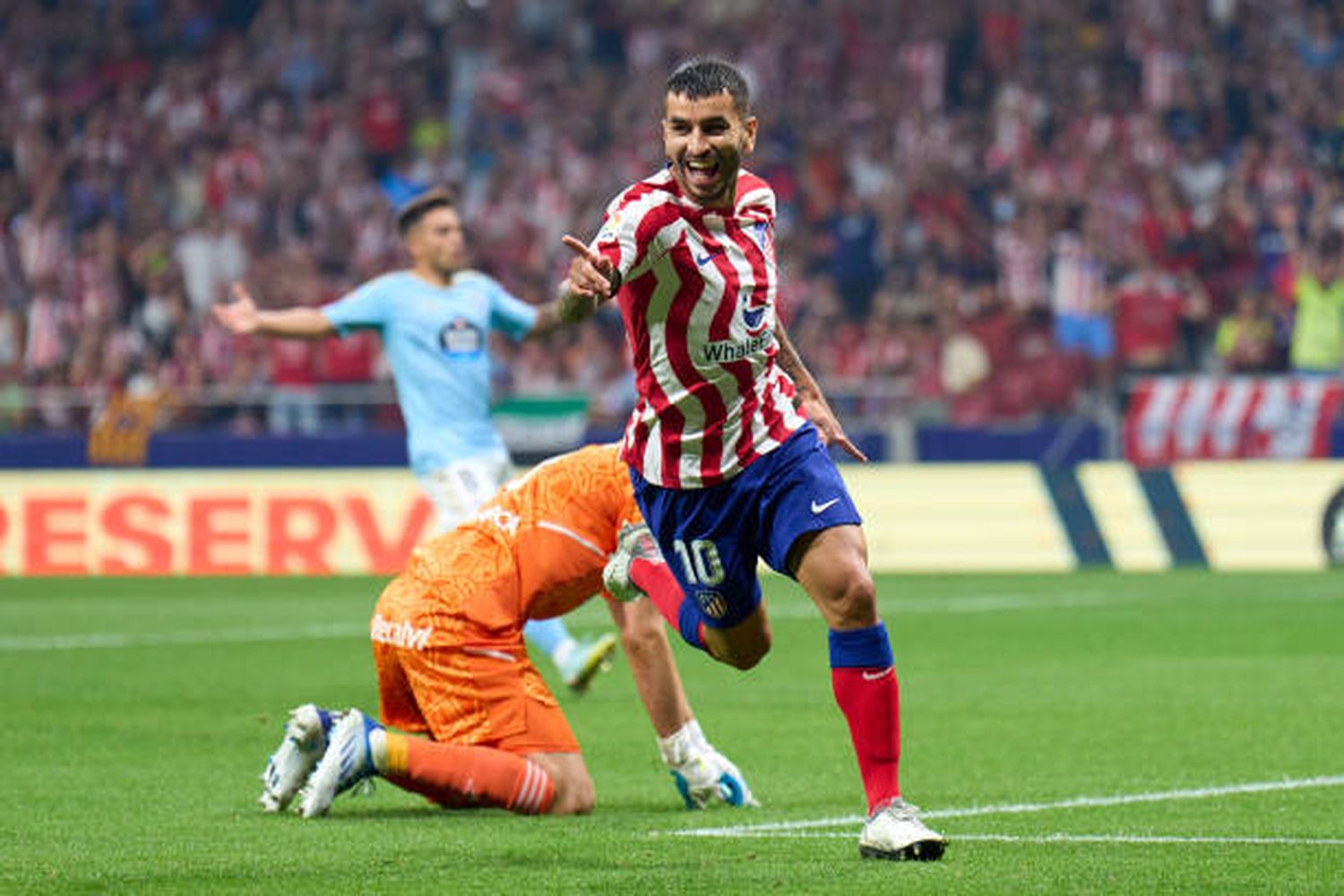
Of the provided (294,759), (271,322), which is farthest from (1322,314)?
(294,759)

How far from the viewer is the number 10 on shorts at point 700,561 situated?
7371mm

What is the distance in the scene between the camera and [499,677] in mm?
8320

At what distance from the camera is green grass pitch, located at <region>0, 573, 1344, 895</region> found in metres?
6.74

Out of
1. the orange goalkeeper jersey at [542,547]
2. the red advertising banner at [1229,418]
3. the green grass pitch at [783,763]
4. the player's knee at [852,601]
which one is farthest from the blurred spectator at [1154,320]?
the player's knee at [852,601]

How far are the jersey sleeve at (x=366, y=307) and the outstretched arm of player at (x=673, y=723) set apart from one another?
15.7ft

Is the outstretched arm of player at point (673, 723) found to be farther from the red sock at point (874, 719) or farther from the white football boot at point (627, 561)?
the red sock at point (874, 719)

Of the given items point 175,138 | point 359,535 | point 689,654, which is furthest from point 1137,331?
point 175,138

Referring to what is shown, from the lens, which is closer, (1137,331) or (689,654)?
(689,654)

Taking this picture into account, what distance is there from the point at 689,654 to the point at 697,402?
810cm

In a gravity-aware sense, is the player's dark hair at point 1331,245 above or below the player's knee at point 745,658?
above

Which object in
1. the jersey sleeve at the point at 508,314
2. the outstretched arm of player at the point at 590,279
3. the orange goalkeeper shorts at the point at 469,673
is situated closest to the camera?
the outstretched arm of player at the point at 590,279

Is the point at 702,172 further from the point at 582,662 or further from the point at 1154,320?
the point at 1154,320

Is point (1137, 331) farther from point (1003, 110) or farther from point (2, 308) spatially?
point (2, 308)

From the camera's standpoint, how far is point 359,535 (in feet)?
74.3
